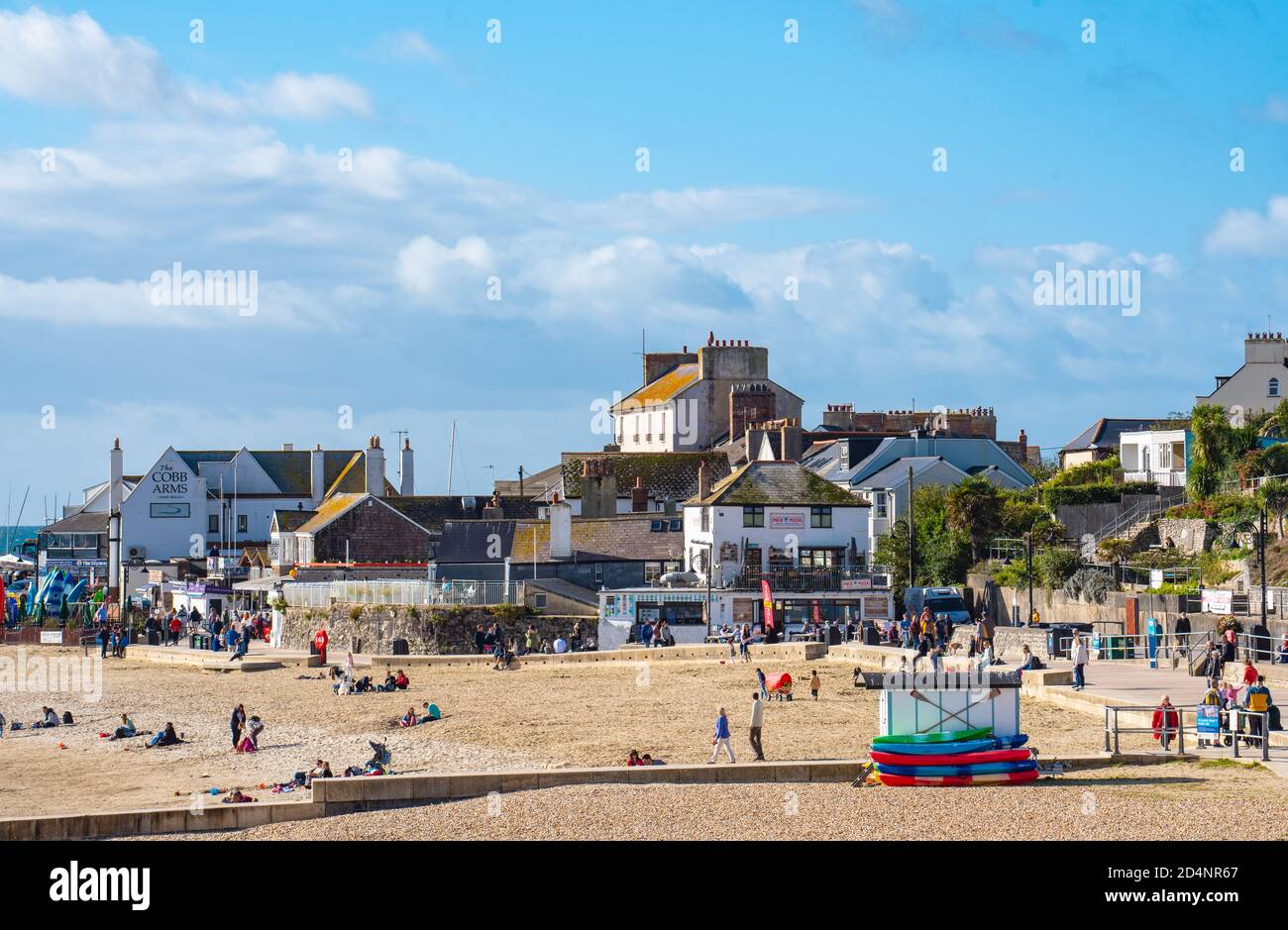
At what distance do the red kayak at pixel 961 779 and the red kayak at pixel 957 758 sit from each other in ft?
0.60

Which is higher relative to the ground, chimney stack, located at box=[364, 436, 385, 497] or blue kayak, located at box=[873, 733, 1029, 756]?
chimney stack, located at box=[364, 436, 385, 497]

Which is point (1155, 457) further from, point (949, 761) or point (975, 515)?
point (949, 761)

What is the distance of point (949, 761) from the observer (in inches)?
910

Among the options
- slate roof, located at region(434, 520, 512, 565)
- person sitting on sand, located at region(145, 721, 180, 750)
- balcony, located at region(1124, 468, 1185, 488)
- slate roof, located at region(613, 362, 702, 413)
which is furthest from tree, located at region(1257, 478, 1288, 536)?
slate roof, located at region(613, 362, 702, 413)

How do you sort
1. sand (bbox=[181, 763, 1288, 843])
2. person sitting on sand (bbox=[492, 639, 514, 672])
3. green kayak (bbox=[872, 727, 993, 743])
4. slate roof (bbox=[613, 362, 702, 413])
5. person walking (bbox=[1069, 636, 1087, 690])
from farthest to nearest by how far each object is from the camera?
slate roof (bbox=[613, 362, 702, 413]) < person sitting on sand (bbox=[492, 639, 514, 672]) < person walking (bbox=[1069, 636, 1087, 690]) < green kayak (bbox=[872, 727, 993, 743]) < sand (bbox=[181, 763, 1288, 843])

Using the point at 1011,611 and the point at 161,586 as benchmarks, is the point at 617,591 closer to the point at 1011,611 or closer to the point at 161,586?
the point at 1011,611

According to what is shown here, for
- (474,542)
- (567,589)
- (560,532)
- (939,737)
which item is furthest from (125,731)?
(474,542)

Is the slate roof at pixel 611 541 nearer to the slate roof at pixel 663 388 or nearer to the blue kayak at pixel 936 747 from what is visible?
the slate roof at pixel 663 388

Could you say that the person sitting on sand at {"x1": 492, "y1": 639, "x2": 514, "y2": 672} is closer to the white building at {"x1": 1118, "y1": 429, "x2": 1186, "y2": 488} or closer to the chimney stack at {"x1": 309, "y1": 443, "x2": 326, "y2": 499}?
the white building at {"x1": 1118, "y1": 429, "x2": 1186, "y2": 488}

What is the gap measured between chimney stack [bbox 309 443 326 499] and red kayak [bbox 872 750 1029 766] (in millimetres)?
69372

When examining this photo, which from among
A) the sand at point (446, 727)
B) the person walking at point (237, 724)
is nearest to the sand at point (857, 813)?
the sand at point (446, 727)

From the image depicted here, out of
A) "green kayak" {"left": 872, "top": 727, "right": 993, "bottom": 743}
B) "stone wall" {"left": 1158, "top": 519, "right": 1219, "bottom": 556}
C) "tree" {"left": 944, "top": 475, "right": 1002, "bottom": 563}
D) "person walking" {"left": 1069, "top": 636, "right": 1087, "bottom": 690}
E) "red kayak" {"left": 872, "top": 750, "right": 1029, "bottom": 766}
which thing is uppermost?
"tree" {"left": 944, "top": 475, "right": 1002, "bottom": 563}

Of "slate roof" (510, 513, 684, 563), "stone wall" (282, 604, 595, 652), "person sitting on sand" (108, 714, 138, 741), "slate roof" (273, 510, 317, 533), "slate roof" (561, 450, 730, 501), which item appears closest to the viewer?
"person sitting on sand" (108, 714, 138, 741)

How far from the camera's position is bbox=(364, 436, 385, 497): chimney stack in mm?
75562
